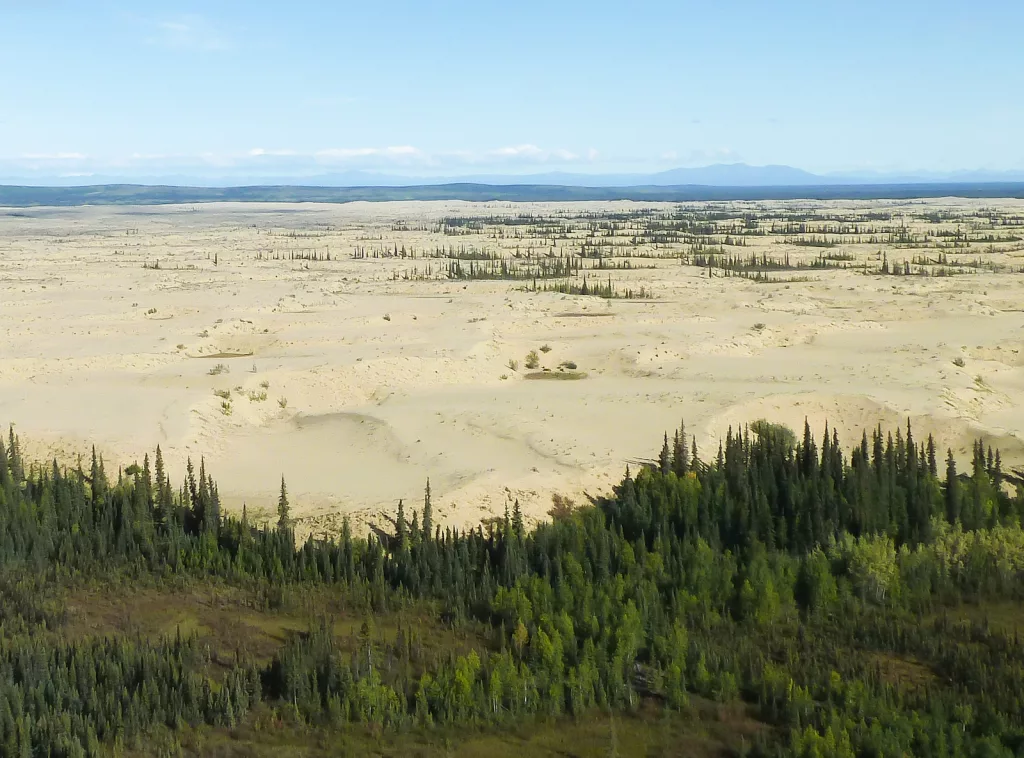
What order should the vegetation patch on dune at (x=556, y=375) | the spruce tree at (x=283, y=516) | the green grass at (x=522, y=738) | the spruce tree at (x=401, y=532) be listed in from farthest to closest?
the vegetation patch on dune at (x=556, y=375)
the spruce tree at (x=283, y=516)
the spruce tree at (x=401, y=532)
the green grass at (x=522, y=738)

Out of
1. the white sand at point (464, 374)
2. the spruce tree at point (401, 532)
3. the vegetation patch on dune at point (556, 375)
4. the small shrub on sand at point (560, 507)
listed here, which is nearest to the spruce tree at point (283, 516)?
the white sand at point (464, 374)

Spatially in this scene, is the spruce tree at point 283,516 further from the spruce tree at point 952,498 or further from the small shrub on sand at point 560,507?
the spruce tree at point 952,498

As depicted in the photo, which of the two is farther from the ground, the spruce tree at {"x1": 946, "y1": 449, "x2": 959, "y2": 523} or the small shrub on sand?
the spruce tree at {"x1": 946, "y1": 449, "x2": 959, "y2": 523}

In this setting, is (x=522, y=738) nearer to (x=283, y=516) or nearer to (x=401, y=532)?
(x=401, y=532)

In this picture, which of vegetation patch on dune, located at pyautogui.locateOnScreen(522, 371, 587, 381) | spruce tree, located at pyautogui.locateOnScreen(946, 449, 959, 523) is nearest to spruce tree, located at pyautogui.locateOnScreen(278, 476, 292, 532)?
spruce tree, located at pyautogui.locateOnScreen(946, 449, 959, 523)

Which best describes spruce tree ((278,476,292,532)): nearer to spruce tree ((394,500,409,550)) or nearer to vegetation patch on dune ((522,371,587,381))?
spruce tree ((394,500,409,550))

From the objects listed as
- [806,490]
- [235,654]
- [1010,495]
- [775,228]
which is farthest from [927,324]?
[775,228]
